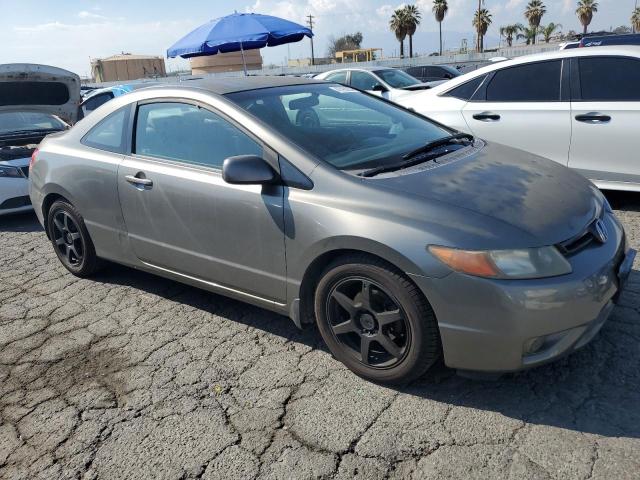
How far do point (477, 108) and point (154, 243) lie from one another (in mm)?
3660

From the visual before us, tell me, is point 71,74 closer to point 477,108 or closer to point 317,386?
point 477,108

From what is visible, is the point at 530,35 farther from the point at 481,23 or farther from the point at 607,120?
the point at 607,120

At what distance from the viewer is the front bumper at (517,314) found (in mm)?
2330

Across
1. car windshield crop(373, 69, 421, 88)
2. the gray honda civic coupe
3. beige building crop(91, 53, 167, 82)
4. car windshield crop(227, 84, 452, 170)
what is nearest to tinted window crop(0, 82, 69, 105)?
the gray honda civic coupe

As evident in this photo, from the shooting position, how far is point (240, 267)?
3160 mm

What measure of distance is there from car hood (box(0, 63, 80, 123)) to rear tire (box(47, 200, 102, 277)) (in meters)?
2.40

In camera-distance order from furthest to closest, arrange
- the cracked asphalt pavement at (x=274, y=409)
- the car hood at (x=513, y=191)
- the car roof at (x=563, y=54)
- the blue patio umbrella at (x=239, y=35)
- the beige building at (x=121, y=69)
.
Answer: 1. the beige building at (x=121, y=69)
2. the blue patio umbrella at (x=239, y=35)
3. the car roof at (x=563, y=54)
4. the car hood at (x=513, y=191)
5. the cracked asphalt pavement at (x=274, y=409)

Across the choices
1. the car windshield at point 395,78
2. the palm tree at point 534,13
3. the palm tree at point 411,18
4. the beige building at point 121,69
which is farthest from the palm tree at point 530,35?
the car windshield at point 395,78

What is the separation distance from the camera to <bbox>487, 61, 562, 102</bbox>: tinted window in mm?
5211

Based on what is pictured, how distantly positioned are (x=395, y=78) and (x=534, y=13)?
60979mm

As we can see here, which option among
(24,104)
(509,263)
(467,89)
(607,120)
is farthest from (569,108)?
(24,104)

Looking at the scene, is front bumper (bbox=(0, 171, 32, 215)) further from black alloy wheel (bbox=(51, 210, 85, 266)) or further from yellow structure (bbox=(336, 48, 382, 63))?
yellow structure (bbox=(336, 48, 382, 63))

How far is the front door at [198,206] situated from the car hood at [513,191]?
722 mm

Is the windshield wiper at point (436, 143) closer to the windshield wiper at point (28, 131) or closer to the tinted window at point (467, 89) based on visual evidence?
the tinted window at point (467, 89)
